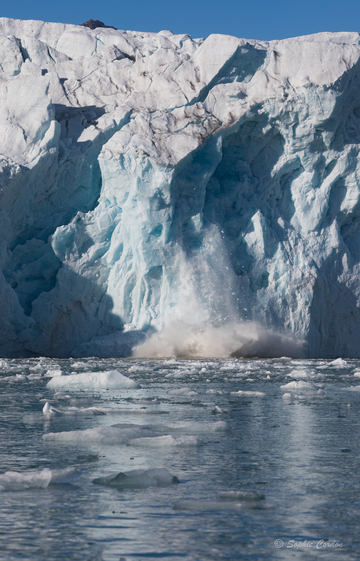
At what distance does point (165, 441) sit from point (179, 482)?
3.64ft

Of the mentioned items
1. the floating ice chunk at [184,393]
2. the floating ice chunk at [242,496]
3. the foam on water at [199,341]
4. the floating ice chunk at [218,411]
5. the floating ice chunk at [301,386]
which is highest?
the foam on water at [199,341]

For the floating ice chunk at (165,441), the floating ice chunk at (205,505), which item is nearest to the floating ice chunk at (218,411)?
the floating ice chunk at (165,441)

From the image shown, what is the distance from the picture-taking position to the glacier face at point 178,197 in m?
18.6

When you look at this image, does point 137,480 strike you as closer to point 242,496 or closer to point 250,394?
point 242,496

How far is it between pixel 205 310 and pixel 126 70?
291 inches

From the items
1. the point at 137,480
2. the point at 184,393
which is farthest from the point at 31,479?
the point at 184,393

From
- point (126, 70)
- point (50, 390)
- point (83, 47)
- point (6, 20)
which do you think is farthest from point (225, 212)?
point (50, 390)

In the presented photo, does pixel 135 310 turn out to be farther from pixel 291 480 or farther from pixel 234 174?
pixel 291 480

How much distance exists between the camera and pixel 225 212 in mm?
20344

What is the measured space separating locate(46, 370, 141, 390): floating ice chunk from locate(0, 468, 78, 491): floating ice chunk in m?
5.43

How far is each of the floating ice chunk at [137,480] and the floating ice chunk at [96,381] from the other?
5.45m

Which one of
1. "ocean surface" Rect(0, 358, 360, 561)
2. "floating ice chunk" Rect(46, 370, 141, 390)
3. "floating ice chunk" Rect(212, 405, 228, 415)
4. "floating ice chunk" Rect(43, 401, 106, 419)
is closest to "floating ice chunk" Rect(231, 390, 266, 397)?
"ocean surface" Rect(0, 358, 360, 561)

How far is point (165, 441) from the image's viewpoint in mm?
4688

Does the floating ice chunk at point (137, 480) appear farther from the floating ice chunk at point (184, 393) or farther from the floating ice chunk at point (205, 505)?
the floating ice chunk at point (184, 393)
